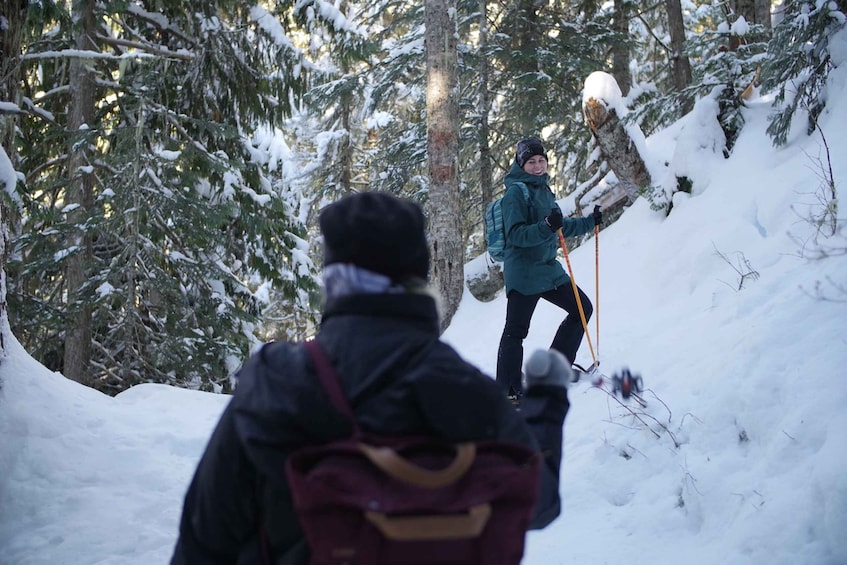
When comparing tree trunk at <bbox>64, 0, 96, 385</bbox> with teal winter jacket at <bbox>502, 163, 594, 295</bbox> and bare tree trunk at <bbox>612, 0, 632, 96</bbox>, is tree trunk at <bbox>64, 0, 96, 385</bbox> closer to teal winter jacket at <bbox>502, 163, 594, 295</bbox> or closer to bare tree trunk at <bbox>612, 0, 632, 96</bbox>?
teal winter jacket at <bbox>502, 163, 594, 295</bbox>

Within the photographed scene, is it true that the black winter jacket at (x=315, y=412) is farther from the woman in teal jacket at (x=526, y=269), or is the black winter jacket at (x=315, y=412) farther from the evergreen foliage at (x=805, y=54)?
the evergreen foliage at (x=805, y=54)

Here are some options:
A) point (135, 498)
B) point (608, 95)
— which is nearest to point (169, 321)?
point (135, 498)

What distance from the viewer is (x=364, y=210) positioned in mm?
1729

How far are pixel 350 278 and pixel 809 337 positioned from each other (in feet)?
11.7

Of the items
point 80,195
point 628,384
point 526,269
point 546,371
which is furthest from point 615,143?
point 546,371

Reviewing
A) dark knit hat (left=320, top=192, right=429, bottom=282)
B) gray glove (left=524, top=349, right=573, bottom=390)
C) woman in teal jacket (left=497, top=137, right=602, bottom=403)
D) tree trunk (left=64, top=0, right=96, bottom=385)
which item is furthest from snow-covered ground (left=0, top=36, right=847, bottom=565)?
tree trunk (left=64, top=0, right=96, bottom=385)

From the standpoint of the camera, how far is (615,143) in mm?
10016

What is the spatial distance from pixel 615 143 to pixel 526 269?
17.2ft

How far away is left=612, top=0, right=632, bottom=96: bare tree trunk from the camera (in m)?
14.0

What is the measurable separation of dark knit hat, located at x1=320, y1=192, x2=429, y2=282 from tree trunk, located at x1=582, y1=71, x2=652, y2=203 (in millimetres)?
8672

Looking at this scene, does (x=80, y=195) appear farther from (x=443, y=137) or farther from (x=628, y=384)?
(x=628, y=384)

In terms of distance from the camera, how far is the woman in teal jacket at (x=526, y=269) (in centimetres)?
555

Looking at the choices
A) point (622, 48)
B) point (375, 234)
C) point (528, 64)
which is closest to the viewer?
point (375, 234)

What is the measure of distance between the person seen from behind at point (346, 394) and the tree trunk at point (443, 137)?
8.76m
